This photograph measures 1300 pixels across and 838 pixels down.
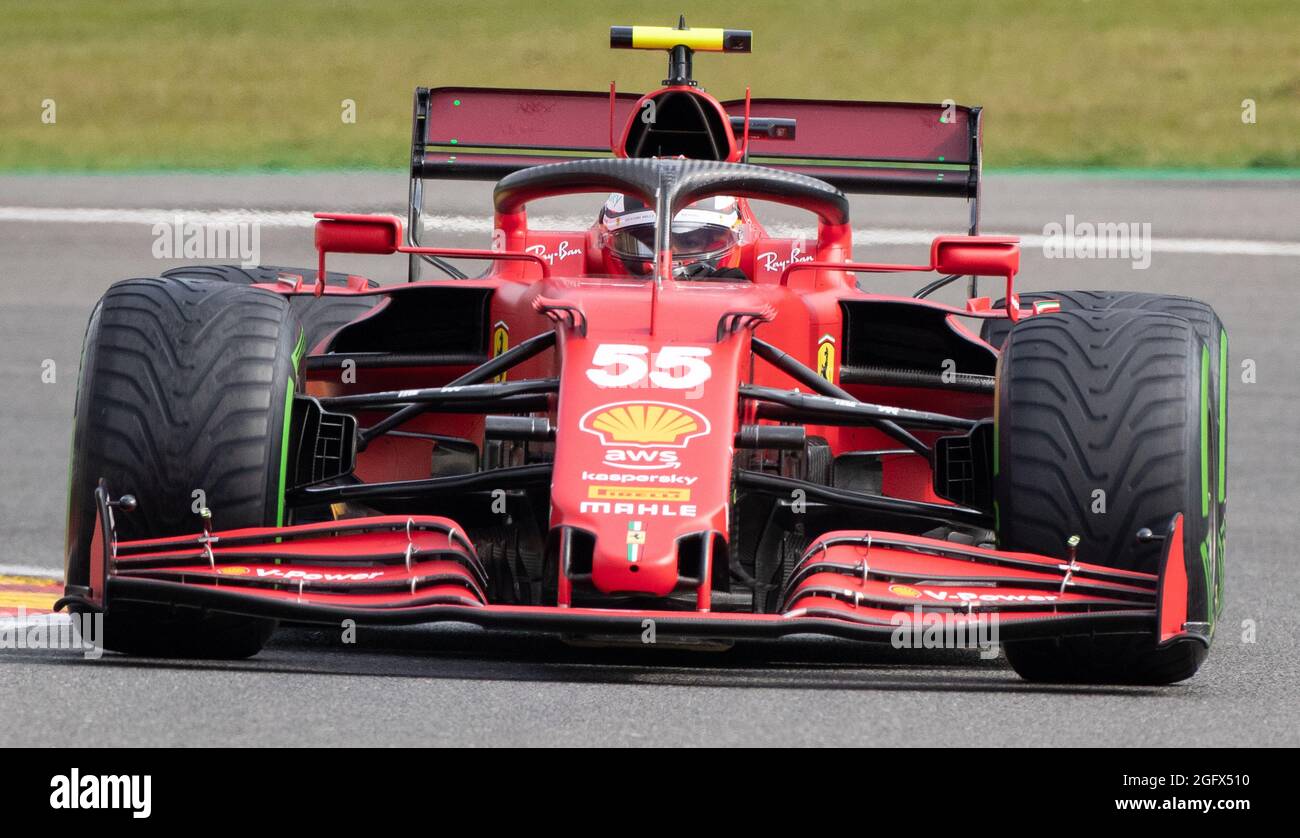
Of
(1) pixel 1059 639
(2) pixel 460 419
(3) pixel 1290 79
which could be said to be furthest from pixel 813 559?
(3) pixel 1290 79

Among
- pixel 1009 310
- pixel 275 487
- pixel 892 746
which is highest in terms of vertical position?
pixel 1009 310

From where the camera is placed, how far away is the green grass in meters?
23.3

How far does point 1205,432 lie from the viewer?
6355mm

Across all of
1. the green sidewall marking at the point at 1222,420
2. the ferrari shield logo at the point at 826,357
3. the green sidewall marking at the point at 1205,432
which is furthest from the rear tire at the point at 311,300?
the green sidewall marking at the point at 1205,432

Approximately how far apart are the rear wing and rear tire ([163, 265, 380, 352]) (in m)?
0.34

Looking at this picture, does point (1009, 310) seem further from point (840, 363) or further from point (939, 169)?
point (939, 169)

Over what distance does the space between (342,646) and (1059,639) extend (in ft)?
7.50

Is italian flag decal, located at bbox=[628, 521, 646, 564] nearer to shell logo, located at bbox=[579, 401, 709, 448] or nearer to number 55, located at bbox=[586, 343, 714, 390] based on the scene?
shell logo, located at bbox=[579, 401, 709, 448]

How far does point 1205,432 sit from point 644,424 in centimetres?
163

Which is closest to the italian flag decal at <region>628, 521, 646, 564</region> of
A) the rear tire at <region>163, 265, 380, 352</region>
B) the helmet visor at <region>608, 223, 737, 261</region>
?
the helmet visor at <region>608, 223, 737, 261</region>

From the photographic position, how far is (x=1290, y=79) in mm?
25203

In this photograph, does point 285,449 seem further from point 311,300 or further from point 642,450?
point 311,300

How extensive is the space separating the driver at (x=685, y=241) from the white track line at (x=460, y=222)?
7.88 m

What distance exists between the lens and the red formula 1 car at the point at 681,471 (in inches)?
237
